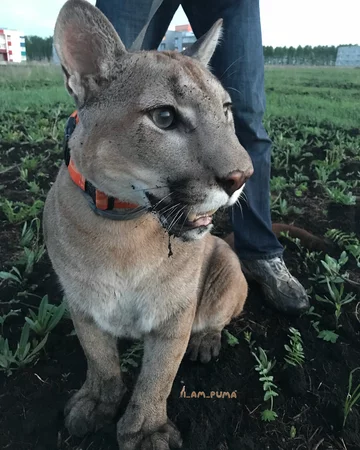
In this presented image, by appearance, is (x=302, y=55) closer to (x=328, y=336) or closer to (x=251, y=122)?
(x=251, y=122)

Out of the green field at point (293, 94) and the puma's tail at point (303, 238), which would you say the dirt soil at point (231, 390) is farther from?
the green field at point (293, 94)

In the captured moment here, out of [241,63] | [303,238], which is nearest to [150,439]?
[303,238]

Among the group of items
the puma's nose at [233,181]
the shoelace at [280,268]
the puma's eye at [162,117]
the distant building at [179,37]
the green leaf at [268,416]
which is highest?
the distant building at [179,37]

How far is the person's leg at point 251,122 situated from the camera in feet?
7.93

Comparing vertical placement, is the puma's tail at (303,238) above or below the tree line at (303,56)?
below

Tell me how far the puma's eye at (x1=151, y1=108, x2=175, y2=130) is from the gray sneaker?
145 cm

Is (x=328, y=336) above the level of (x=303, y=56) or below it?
below

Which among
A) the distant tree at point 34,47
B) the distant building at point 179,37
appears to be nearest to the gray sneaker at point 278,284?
the distant building at point 179,37

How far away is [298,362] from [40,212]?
2.27 m

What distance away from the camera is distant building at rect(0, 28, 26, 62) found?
604 cm

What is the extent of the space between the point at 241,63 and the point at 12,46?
4.92m

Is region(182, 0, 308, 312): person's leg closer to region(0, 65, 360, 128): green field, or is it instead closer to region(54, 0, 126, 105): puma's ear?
region(54, 0, 126, 105): puma's ear

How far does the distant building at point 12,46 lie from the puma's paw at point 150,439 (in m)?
5.76

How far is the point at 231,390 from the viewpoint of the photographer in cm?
199
